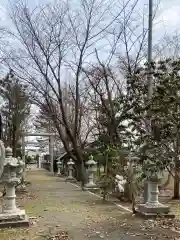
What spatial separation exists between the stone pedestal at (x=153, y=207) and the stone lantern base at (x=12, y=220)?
9.69ft

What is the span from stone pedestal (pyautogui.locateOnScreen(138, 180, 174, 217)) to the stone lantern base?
295 cm

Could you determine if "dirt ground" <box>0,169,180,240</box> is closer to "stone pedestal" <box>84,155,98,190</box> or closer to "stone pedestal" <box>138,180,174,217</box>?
"stone pedestal" <box>138,180,174,217</box>

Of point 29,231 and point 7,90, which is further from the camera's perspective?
point 7,90

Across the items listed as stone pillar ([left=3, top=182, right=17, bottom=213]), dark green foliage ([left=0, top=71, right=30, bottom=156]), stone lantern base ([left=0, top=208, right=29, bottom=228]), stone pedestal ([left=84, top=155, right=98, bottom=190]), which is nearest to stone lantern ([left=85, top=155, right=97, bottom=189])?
stone pedestal ([left=84, top=155, right=98, bottom=190])

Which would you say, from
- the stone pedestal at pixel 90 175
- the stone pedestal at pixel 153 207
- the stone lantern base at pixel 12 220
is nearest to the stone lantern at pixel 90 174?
the stone pedestal at pixel 90 175

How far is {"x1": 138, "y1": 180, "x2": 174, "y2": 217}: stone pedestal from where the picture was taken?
382 inches

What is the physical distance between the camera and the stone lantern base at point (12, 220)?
341 inches

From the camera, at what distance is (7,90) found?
902 inches

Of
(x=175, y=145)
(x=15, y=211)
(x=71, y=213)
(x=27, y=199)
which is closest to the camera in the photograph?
(x=175, y=145)

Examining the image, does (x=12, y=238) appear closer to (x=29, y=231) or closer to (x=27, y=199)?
(x=29, y=231)

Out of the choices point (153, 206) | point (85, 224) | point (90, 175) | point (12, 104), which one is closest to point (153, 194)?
point (153, 206)

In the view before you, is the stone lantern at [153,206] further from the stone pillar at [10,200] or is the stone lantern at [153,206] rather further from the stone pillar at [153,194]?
the stone pillar at [10,200]

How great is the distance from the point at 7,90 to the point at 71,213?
13.6 meters

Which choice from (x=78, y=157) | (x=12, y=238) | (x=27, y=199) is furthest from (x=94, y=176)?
(x=12, y=238)
